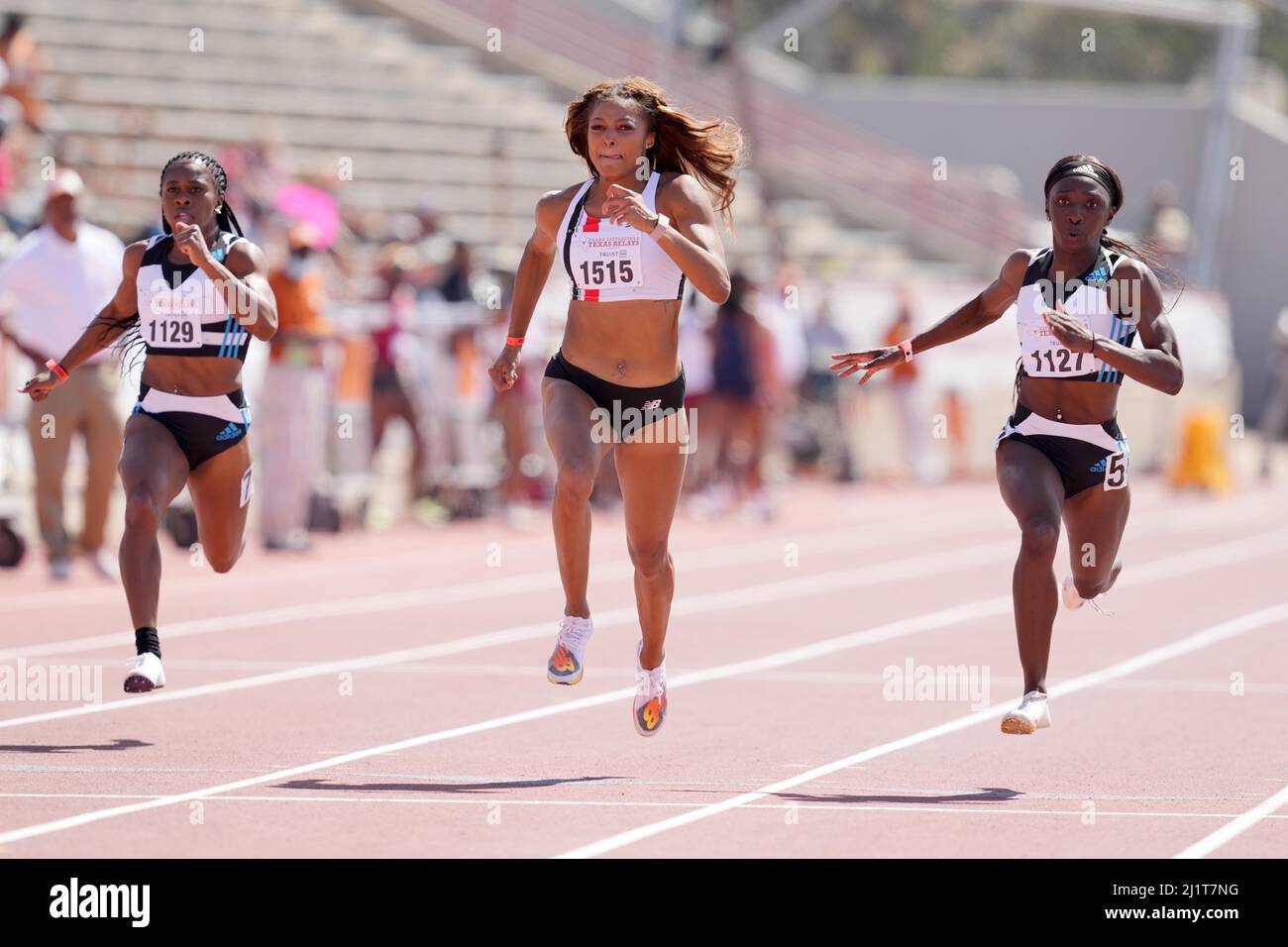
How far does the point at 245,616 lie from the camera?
46.5ft

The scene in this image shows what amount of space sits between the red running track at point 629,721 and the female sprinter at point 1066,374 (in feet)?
2.72

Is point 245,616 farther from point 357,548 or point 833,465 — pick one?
point 833,465

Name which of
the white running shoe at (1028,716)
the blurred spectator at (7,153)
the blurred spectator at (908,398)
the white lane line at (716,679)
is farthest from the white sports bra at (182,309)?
the blurred spectator at (908,398)

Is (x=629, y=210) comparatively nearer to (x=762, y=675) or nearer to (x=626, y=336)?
(x=626, y=336)

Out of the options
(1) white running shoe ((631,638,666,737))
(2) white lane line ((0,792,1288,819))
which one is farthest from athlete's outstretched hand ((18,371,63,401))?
(1) white running shoe ((631,638,666,737))

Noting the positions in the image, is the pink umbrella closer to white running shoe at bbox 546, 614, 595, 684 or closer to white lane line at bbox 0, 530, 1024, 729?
white lane line at bbox 0, 530, 1024, 729

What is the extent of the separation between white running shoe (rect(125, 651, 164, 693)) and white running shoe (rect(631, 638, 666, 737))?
1.98 meters

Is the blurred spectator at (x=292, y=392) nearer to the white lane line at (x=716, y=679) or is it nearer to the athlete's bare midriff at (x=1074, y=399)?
the white lane line at (x=716, y=679)

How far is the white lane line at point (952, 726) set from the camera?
7.37m

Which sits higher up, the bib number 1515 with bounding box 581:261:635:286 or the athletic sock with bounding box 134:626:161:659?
the bib number 1515 with bounding box 581:261:635:286

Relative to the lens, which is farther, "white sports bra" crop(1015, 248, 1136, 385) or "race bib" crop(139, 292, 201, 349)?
"race bib" crop(139, 292, 201, 349)

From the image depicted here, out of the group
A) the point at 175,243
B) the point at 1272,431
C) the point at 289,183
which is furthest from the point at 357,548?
the point at 1272,431

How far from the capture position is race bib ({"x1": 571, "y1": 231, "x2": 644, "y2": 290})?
880cm
